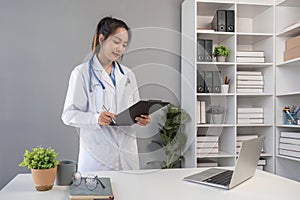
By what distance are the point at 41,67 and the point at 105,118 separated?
4.53 ft

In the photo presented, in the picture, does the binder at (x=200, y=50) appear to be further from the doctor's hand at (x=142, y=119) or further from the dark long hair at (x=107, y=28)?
the doctor's hand at (x=142, y=119)

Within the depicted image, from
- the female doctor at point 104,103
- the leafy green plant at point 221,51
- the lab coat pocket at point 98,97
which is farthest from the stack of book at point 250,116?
the lab coat pocket at point 98,97

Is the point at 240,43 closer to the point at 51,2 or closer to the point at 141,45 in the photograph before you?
the point at 141,45

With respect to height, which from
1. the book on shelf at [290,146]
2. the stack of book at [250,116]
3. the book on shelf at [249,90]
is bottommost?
the book on shelf at [290,146]

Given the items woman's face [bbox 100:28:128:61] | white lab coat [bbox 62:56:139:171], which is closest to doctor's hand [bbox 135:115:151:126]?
white lab coat [bbox 62:56:139:171]

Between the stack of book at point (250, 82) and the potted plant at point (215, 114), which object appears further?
the stack of book at point (250, 82)

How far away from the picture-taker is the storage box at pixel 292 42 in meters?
2.77

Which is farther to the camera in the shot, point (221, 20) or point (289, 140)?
point (221, 20)

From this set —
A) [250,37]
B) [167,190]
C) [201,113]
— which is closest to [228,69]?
[250,37]

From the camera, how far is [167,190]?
1.35m

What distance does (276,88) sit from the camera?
2990 mm

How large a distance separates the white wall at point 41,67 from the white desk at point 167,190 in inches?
51.3

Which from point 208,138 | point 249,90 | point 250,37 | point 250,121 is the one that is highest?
point 250,37

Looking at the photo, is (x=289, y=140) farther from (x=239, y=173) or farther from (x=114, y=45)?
(x=114, y=45)
